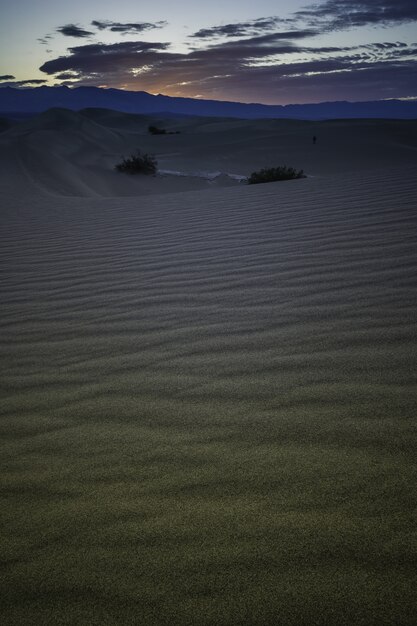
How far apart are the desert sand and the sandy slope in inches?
324

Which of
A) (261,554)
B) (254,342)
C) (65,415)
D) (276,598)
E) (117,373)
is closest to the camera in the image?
(276,598)

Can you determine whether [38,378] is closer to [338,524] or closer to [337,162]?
[338,524]

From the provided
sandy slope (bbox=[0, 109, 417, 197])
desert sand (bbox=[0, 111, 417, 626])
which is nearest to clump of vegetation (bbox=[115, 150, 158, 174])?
sandy slope (bbox=[0, 109, 417, 197])

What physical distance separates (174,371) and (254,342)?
0.48 metres

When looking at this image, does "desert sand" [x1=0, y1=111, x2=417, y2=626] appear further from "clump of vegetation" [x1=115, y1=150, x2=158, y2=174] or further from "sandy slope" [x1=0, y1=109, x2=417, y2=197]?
"clump of vegetation" [x1=115, y1=150, x2=158, y2=174]

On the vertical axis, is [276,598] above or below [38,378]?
below

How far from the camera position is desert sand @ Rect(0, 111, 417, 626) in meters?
1.20

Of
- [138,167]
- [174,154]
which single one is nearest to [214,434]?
[138,167]

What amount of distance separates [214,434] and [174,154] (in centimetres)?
2570

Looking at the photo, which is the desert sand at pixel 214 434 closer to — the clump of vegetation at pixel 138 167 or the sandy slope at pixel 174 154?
the sandy slope at pixel 174 154

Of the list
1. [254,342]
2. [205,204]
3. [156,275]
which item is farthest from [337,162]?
[254,342]

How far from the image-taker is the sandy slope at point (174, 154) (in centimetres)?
1466

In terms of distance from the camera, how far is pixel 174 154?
25891 mm

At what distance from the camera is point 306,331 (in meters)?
2.65
